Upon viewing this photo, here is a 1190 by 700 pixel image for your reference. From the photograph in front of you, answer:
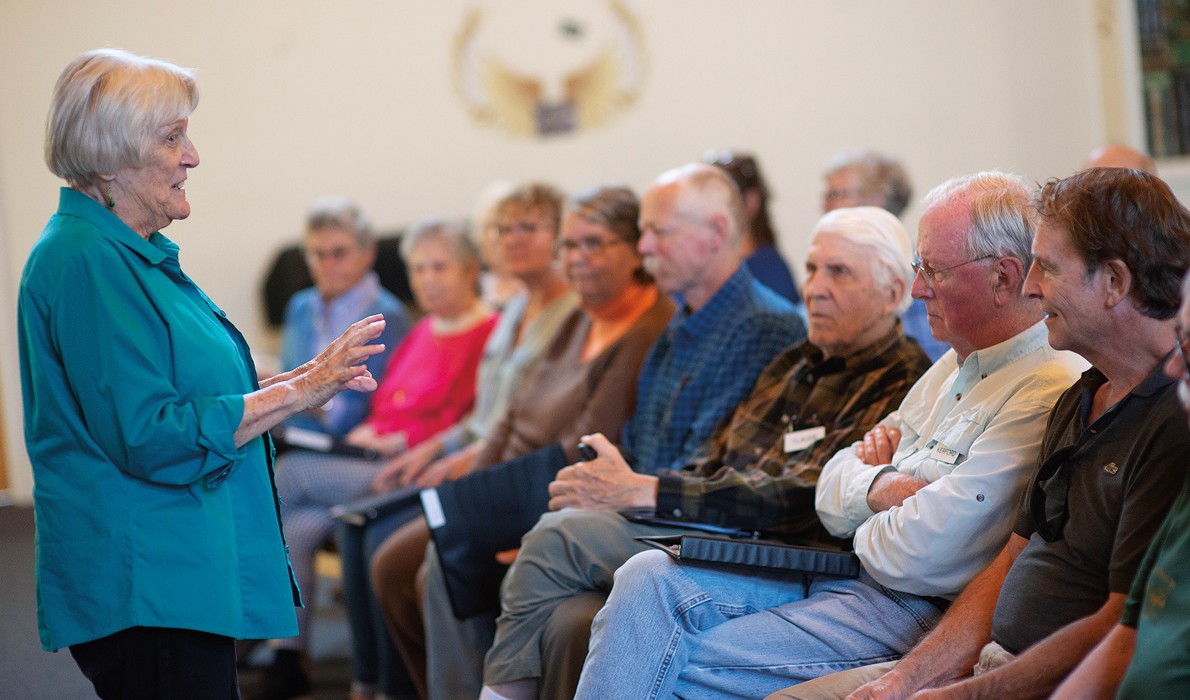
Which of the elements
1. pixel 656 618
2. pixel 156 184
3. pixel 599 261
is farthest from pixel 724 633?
pixel 599 261

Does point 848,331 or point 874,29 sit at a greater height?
point 874,29

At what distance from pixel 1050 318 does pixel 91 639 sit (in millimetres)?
1389

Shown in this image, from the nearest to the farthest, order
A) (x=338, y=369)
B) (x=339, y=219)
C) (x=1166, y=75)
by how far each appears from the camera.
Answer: (x=338, y=369) → (x=339, y=219) → (x=1166, y=75)

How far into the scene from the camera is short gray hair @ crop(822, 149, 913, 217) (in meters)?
3.73

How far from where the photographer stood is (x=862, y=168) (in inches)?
148

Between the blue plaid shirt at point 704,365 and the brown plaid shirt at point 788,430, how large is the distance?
0.43 ft

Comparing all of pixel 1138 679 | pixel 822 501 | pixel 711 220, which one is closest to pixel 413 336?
pixel 711 220

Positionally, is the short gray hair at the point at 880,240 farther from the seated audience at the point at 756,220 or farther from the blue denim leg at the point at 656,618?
the seated audience at the point at 756,220

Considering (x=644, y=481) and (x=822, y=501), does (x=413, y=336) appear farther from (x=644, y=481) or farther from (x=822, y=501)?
(x=822, y=501)

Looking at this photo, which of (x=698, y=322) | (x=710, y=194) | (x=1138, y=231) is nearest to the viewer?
(x=1138, y=231)

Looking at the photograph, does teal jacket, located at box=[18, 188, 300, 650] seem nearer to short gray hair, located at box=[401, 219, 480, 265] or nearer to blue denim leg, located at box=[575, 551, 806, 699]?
blue denim leg, located at box=[575, 551, 806, 699]

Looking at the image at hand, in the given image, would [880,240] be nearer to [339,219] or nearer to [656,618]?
[656,618]

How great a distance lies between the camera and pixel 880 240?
2334 millimetres

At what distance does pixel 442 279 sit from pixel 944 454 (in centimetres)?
239
